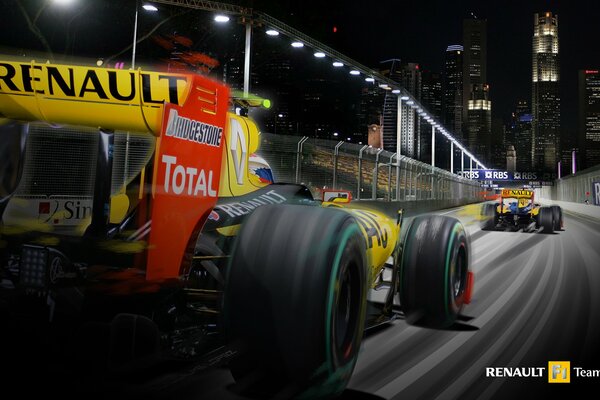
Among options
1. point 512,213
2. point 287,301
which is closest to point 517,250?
point 512,213

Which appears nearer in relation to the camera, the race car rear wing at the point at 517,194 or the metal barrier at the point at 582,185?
the race car rear wing at the point at 517,194

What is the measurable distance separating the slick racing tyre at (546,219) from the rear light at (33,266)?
17.3 meters

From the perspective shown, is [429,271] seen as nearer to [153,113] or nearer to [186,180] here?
[186,180]

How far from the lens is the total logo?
2.85 m

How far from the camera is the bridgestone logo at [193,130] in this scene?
2.83 metres

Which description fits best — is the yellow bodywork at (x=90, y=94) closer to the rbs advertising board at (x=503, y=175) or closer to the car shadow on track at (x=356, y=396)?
the car shadow on track at (x=356, y=396)

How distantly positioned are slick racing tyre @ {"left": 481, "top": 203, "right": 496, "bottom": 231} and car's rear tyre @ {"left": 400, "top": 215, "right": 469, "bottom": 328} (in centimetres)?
1470

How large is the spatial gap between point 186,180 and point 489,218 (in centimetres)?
1765

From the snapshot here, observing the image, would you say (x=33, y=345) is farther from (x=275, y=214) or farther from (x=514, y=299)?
(x=514, y=299)

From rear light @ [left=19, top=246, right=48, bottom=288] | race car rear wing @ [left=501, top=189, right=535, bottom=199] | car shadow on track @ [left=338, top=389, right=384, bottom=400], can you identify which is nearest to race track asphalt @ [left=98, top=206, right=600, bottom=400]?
car shadow on track @ [left=338, top=389, right=384, bottom=400]

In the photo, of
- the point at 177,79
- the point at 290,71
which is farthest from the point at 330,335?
the point at 290,71

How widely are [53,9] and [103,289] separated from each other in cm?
2857

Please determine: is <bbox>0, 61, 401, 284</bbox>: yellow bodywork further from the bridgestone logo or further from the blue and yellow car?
the blue and yellow car

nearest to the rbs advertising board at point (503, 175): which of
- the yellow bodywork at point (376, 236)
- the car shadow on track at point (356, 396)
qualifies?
the yellow bodywork at point (376, 236)
